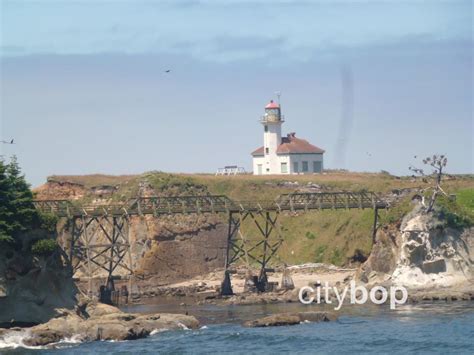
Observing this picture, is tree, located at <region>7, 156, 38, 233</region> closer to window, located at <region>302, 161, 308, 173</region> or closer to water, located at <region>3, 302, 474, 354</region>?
water, located at <region>3, 302, 474, 354</region>

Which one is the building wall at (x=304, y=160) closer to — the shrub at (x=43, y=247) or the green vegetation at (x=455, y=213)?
the green vegetation at (x=455, y=213)

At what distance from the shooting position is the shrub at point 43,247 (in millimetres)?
79188

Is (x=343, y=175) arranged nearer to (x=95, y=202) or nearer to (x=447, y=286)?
(x=95, y=202)

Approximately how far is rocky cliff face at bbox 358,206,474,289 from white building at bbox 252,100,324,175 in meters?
46.4

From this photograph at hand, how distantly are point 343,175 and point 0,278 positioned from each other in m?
70.0

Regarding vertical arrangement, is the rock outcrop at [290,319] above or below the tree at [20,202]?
below

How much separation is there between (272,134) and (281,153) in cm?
251

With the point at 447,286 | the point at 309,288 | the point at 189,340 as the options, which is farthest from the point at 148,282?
the point at 189,340

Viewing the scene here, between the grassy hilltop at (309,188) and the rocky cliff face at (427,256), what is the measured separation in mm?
7096

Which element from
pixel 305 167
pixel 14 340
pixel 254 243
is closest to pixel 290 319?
pixel 14 340

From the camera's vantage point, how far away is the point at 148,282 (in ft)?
375

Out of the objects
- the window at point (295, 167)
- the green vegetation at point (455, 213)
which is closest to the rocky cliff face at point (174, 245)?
the window at point (295, 167)

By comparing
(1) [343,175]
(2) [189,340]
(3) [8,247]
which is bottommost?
(2) [189,340]

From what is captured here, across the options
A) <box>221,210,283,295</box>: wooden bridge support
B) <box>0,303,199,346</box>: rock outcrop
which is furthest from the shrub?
→ <box>221,210,283,295</box>: wooden bridge support
